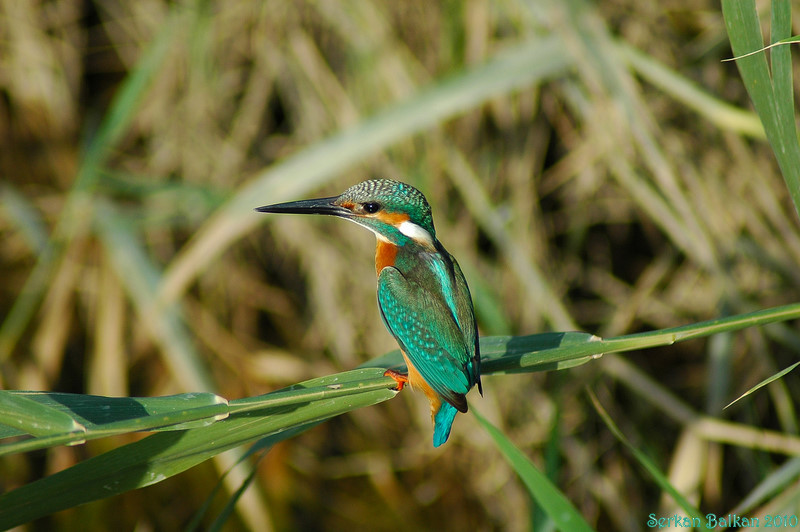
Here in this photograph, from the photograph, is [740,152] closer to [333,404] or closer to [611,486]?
[611,486]

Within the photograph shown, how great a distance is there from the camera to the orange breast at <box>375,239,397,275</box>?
5.96 feet

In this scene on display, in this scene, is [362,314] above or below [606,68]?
below

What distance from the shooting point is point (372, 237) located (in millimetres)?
3391

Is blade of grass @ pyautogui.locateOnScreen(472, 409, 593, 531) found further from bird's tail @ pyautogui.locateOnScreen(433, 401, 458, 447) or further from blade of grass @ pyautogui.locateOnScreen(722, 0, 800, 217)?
blade of grass @ pyautogui.locateOnScreen(722, 0, 800, 217)

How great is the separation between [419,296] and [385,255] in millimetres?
246

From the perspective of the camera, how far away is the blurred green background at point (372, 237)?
2.82m

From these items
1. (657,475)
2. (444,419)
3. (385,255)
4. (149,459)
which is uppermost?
(385,255)

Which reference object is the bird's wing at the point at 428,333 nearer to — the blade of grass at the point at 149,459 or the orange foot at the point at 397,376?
the orange foot at the point at 397,376

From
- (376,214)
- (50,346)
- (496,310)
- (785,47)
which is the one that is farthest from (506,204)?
(50,346)

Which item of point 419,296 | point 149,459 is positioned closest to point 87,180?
point 419,296

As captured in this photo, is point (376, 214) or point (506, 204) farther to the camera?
point (506, 204)

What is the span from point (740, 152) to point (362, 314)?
1.86 meters

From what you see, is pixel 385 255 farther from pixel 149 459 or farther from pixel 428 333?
pixel 149 459

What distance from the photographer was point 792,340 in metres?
2.73
